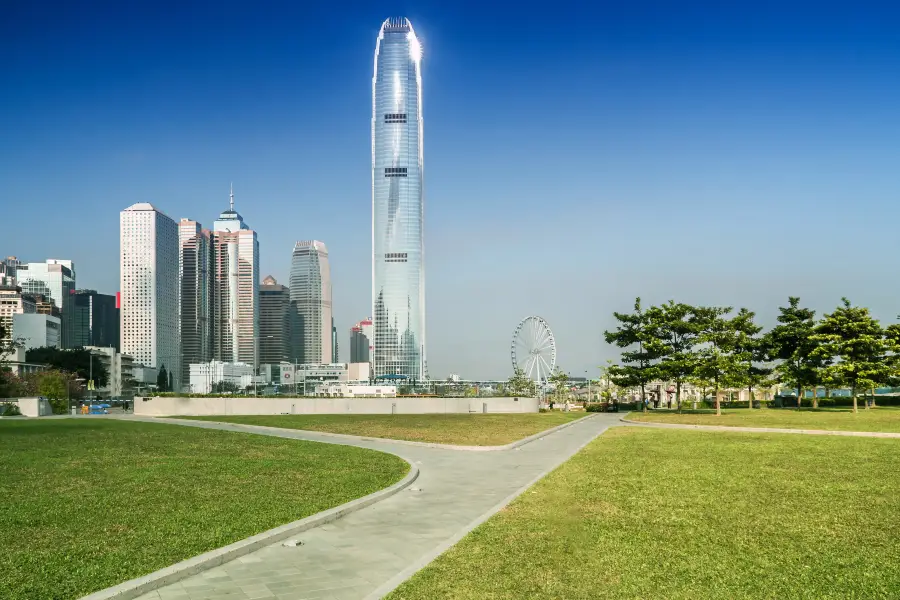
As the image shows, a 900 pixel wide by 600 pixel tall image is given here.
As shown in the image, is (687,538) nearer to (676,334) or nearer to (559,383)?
(676,334)

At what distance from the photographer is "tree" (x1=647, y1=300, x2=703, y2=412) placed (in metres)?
48.8

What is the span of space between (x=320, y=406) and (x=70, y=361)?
7994cm

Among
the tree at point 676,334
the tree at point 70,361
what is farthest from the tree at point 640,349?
the tree at point 70,361

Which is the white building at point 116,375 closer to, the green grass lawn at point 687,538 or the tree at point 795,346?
the tree at point 795,346

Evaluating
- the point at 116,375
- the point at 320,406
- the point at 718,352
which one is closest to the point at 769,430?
the point at 718,352

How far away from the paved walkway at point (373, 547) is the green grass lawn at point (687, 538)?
473 mm

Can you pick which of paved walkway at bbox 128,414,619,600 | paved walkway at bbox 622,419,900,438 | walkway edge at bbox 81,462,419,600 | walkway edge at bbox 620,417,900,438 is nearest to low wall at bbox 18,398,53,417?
paved walkway at bbox 622,419,900,438

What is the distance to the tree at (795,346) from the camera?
182 feet

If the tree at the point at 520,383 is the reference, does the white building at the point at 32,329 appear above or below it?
above

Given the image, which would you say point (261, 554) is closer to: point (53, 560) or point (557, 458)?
point (53, 560)

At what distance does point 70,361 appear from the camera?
4422 inches

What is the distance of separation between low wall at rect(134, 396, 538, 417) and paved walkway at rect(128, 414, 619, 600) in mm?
33458

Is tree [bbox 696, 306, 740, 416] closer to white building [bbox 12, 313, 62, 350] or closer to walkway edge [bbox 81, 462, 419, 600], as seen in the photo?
walkway edge [bbox 81, 462, 419, 600]

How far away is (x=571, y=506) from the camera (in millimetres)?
11797
